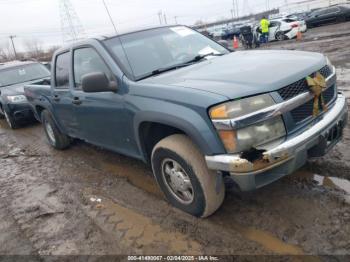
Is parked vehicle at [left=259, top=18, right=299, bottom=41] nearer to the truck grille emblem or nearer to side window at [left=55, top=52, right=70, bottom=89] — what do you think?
side window at [left=55, top=52, right=70, bottom=89]

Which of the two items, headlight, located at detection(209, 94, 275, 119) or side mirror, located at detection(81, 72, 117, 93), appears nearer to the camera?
headlight, located at detection(209, 94, 275, 119)

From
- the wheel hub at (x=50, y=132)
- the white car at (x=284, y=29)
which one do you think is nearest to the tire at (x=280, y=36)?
the white car at (x=284, y=29)

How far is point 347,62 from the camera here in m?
10.2

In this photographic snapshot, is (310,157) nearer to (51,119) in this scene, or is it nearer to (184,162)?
(184,162)

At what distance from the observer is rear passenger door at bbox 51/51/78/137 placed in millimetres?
4914

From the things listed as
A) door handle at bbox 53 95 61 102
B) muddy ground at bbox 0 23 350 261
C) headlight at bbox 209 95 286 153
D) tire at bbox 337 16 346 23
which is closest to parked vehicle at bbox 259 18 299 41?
tire at bbox 337 16 346 23

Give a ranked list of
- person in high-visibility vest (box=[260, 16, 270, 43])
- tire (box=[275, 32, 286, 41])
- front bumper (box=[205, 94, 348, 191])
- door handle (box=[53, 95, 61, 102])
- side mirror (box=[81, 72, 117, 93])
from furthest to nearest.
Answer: tire (box=[275, 32, 286, 41]) < person in high-visibility vest (box=[260, 16, 270, 43]) < door handle (box=[53, 95, 61, 102]) < side mirror (box=[81, 72, 117, 93]) < front bumper (box=[205, 94, 348, 191])

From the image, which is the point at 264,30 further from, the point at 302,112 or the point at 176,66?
the point at 302,112

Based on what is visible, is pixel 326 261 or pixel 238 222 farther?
pixel 238 222

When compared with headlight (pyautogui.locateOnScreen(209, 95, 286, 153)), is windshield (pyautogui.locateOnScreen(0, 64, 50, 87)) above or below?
below

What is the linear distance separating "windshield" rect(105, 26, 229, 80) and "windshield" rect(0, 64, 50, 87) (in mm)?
6773

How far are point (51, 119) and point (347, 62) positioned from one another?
8.40 metres

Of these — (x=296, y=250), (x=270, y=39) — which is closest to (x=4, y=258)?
(x=296, y=250)

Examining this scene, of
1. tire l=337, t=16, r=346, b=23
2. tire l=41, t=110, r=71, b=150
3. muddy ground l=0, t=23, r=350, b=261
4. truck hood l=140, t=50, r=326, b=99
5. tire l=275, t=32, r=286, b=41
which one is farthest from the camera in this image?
tire l=337, t=16, r=346, b=23
